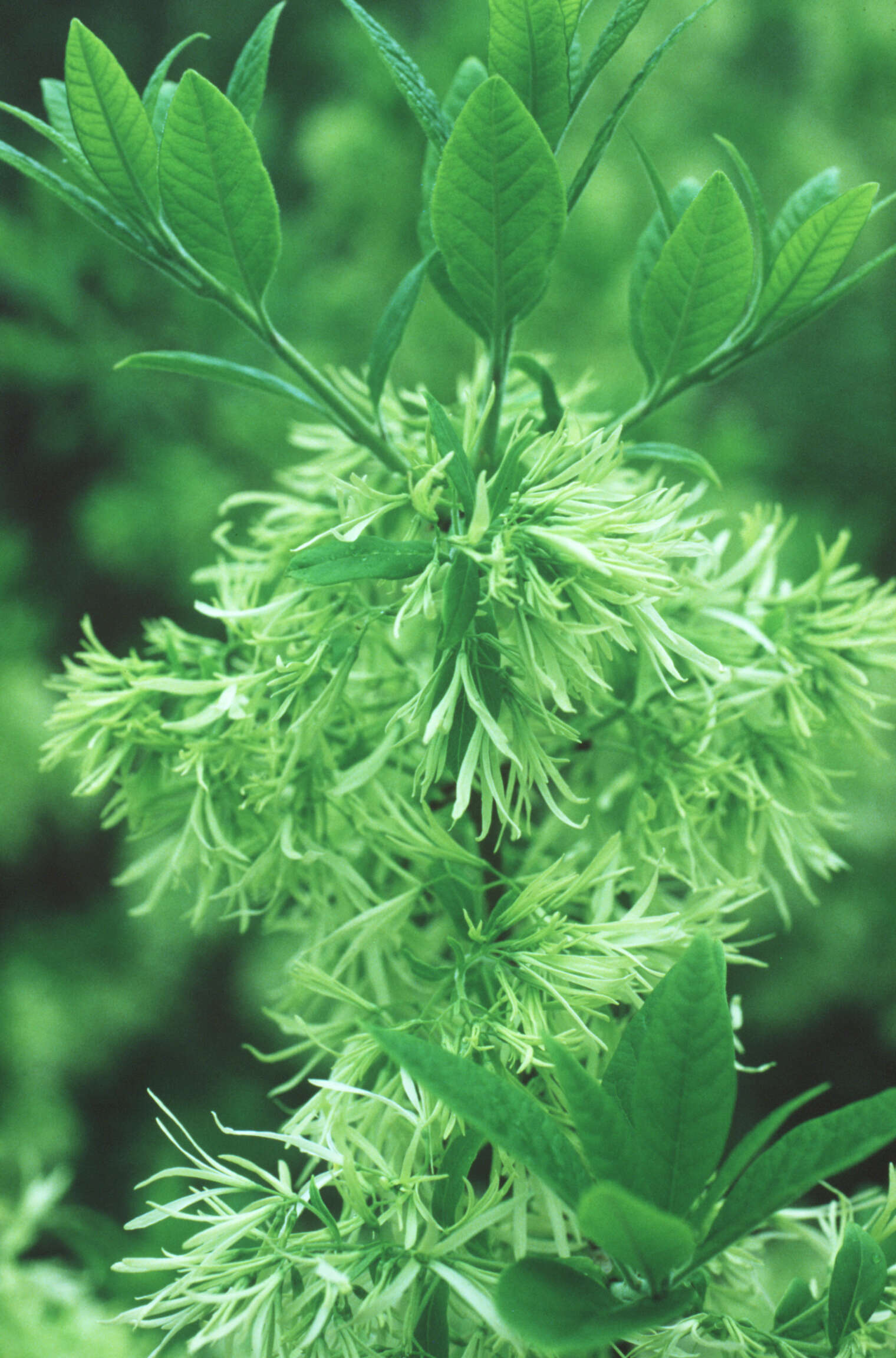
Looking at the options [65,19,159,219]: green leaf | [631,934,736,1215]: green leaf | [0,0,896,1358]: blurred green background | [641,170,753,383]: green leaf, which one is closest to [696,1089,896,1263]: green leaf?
[631,934,736,1215]: green leaf

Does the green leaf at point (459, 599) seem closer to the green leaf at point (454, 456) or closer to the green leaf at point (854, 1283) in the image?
the green leaf at point (454, 456)

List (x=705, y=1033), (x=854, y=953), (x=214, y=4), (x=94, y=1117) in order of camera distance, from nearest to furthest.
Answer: (x=705, y=1033) → (x=854, y=953) → (x=94, y=1117) → (x=214, y=4)

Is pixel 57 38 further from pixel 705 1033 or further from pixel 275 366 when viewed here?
pixel 705 1033

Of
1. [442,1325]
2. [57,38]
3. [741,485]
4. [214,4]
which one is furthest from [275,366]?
[442,1325]

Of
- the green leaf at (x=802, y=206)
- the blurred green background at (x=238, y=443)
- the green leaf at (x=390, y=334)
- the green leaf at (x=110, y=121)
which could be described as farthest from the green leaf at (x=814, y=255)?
the blurred green background at (x=238, y=443)

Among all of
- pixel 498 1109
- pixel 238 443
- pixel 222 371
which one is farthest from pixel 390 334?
pixel 238 443

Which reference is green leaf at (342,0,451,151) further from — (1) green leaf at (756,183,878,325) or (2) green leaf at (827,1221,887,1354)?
(2) green leaf at (827,1221,887,1354)

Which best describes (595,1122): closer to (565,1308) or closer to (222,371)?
(565,1308)

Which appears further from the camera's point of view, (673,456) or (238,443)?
(238,443)
